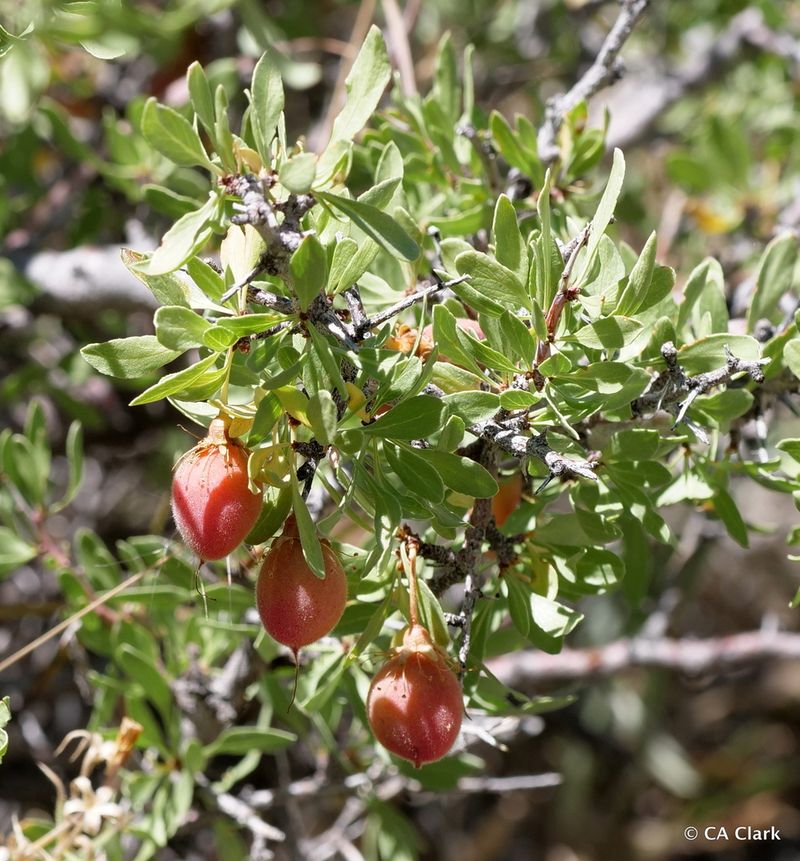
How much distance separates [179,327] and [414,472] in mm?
247

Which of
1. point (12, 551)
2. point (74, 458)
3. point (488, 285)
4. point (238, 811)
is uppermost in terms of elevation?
point (488, 285)

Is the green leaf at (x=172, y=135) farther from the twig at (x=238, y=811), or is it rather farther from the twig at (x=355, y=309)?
the twig at (x=238, y=811)

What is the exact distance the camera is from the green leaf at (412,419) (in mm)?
818

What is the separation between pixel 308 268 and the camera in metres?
0.73

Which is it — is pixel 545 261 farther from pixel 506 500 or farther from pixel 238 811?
pixel 238 811

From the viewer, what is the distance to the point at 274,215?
77 cm

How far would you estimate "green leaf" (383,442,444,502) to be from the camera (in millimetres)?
838

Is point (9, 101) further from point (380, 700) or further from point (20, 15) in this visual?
point (380, 700)

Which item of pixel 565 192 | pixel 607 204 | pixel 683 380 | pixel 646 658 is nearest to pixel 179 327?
pixel 607 204

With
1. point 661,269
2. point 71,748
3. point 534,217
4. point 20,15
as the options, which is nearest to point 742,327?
point 534,217

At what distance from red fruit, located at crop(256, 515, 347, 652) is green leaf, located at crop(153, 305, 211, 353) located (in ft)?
0.69

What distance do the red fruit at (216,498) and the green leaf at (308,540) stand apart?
5 centimetres

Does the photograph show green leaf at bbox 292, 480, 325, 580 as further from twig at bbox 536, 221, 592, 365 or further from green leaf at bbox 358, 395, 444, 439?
twig at bbox 536, 221, 592, 365

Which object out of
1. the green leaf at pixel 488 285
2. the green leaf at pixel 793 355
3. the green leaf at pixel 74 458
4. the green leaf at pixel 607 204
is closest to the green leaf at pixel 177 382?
the green leaf at pixel 488 285
